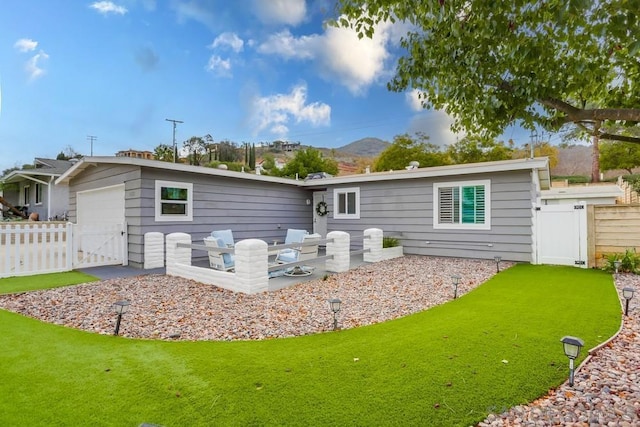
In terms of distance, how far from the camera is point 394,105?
2450 centimetres

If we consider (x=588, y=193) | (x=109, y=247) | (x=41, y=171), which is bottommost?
(x=109, y=247)

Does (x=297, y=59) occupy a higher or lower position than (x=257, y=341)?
higher

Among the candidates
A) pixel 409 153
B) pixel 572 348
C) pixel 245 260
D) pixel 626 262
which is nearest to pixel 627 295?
pixel 572 348

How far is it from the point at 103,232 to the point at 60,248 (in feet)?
3.02

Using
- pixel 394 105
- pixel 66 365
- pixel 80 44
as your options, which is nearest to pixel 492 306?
pixel 66 365

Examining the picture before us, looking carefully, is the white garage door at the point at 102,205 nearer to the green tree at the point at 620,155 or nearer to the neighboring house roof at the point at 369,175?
the neighboring house roof at the point at 369,175

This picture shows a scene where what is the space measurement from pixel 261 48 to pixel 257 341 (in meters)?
14.7

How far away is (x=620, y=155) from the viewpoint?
24734 millimetres

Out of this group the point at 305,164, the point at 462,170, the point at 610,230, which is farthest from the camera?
the point at 305,164

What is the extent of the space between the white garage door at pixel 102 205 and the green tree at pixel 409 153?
74.6 feet

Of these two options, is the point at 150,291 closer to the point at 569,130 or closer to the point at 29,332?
the point at 29,332

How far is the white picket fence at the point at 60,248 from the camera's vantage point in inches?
273

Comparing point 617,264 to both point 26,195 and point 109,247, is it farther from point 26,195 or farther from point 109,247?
point 26,195

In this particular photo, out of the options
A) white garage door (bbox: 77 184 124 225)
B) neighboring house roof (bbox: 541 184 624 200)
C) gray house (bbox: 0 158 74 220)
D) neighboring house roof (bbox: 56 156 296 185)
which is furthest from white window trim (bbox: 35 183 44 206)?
neighboring house roof (bbox: 541 184 624 200)
